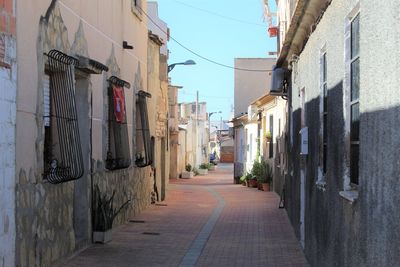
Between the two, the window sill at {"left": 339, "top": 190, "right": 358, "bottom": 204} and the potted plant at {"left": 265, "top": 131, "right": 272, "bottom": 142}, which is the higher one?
the potted plant at {"left": 265, "top": 131, "right": 272, "bottom": 142}

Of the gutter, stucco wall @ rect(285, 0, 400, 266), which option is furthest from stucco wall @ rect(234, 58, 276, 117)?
stucco wall @ rect(285, 0, 400, 266)

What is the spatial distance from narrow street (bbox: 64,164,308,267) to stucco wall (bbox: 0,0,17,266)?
2324 millimetres

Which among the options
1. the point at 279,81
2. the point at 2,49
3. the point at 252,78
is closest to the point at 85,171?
the point at 2,49

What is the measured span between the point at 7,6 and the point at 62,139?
2380mm

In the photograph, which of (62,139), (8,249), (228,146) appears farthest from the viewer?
(228,146)

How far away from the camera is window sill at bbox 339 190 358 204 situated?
4.97m

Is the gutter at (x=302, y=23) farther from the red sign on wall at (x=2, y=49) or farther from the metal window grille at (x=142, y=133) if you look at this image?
the metal window grille at (x=142, y=133)

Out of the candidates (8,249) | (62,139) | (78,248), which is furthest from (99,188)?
(8,249)

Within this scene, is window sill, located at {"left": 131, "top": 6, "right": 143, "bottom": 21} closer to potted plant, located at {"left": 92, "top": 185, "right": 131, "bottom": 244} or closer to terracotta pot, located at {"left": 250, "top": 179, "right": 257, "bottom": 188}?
potted plant, located at {"left": 92, "top": 185, "right": 131, "bottom": 244}

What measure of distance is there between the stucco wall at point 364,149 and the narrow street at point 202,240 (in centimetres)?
187

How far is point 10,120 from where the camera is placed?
22.1 ft

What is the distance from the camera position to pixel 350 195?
16.9 feet

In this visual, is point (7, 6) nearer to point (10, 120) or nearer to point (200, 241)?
point (10, 120)

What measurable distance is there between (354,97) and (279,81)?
9686 millimetres
